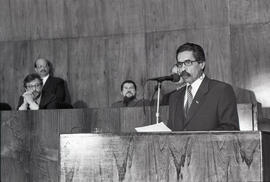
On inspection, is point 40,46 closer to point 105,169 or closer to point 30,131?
point 30,131

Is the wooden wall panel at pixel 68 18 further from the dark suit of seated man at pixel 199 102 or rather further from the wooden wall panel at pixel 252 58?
the dark suit of seated man at pixel 199 102

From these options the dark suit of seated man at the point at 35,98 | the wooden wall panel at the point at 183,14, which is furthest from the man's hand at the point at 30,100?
the wooden wall panel at the point at 183,14

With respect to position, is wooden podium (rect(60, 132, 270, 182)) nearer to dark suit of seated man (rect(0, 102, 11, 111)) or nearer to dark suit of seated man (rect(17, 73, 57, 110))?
dark suit of seated man (rect(17, 73, 57, 110))

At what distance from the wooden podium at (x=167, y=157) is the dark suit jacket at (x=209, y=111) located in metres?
0.67

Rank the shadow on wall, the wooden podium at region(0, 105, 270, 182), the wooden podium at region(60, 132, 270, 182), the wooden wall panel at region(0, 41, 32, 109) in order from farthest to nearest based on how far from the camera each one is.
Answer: the wooden wall panel at region(0, 41, 32, 109) → the shadow on wall → the wooden podium at region(0, 105, 270, 182) → the wooden podium at region(60, 132, 270, 182)

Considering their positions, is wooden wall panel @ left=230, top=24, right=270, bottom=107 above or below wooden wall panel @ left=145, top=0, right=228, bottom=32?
below

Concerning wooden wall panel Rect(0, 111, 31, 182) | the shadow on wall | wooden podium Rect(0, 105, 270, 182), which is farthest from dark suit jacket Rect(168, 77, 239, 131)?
the shadow on wall

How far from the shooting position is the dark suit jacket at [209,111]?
138 inches

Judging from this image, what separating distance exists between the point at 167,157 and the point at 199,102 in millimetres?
858

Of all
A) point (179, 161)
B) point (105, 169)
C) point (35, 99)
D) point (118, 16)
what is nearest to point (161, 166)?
point (179, 161)

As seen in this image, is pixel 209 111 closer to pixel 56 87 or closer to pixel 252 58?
pixel 252 58

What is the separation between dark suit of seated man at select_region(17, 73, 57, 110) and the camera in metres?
5.57

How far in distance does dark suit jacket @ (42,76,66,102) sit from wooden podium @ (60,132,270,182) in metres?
3.60

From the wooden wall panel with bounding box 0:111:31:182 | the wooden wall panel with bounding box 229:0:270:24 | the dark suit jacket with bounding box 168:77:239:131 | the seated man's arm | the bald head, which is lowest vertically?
the wooden wall panel with bounding box 0:111:31:182
